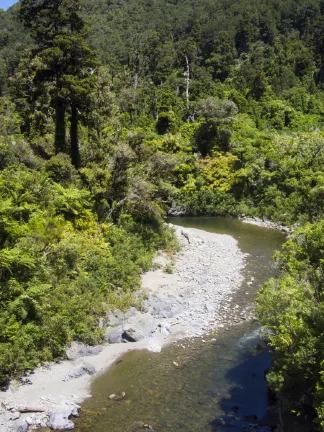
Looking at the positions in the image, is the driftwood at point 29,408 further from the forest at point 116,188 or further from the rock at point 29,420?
the forest at point 116,188

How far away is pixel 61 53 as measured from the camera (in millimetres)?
23344

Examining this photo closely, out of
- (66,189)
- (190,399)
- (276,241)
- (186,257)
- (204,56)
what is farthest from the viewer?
(204,56)

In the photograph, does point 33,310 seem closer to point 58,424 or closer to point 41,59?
point 58,424

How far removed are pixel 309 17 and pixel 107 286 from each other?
7870 cm

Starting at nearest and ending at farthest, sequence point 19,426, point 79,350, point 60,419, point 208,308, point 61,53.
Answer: point 19,426
point 60,419
point 79,350
point 208,308
point 61,53

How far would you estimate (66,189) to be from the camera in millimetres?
21250

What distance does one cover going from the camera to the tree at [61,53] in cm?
2356

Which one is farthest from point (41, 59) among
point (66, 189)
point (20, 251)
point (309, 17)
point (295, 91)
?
point (309, 17)

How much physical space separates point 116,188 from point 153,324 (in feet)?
29.9

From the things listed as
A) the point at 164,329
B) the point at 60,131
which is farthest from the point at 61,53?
the point at 164,329

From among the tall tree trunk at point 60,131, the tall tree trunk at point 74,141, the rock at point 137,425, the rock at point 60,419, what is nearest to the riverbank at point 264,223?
the tall tree trunk at point 74,141

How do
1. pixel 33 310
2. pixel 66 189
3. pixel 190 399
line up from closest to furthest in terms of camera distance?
pixel 190 399
pixel 33 310
pixel 66 189

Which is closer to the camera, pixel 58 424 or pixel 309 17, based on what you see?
pixel 58 424

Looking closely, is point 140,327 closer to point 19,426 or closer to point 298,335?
point 19,426
